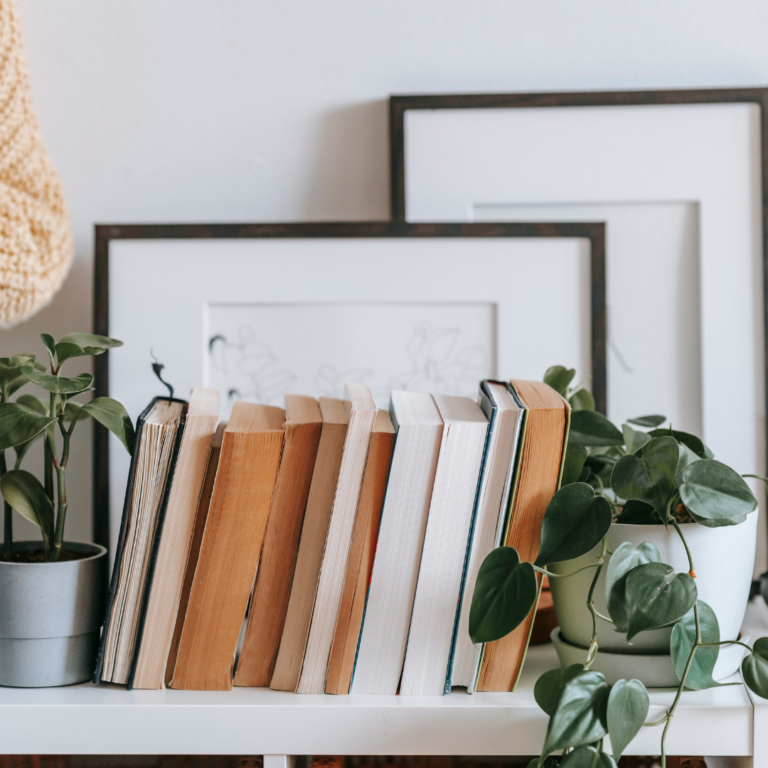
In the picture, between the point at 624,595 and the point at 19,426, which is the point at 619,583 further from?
the point at 19,426

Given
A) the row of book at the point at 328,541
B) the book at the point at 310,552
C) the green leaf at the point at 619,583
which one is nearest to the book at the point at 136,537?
the row of book at the point at 328,541

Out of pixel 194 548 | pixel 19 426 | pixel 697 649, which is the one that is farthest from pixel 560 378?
pixel 19 426

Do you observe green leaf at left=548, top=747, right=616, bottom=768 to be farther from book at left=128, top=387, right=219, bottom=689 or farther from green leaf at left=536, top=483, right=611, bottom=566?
book at left=128, top=387, right=219, bottom=689

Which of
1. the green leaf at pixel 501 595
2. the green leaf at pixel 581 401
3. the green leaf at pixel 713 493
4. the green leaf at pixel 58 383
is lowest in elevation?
the green leaf at pixel 501 595

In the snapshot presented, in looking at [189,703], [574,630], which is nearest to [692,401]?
[574,630]

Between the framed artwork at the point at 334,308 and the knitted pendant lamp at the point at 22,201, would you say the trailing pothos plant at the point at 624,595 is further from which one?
the knitted pendant lamp at the point at 22,201

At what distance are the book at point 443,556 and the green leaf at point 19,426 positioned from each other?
0.98 ft

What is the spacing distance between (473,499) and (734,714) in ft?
0.80

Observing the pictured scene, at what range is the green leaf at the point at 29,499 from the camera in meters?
0.56

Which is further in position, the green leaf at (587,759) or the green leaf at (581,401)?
the green leaf at (581,401)

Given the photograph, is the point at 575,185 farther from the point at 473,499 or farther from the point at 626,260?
the point at 473,499

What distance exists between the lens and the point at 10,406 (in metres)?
0.54

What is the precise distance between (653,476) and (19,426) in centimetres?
47

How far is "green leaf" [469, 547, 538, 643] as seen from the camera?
473mm
